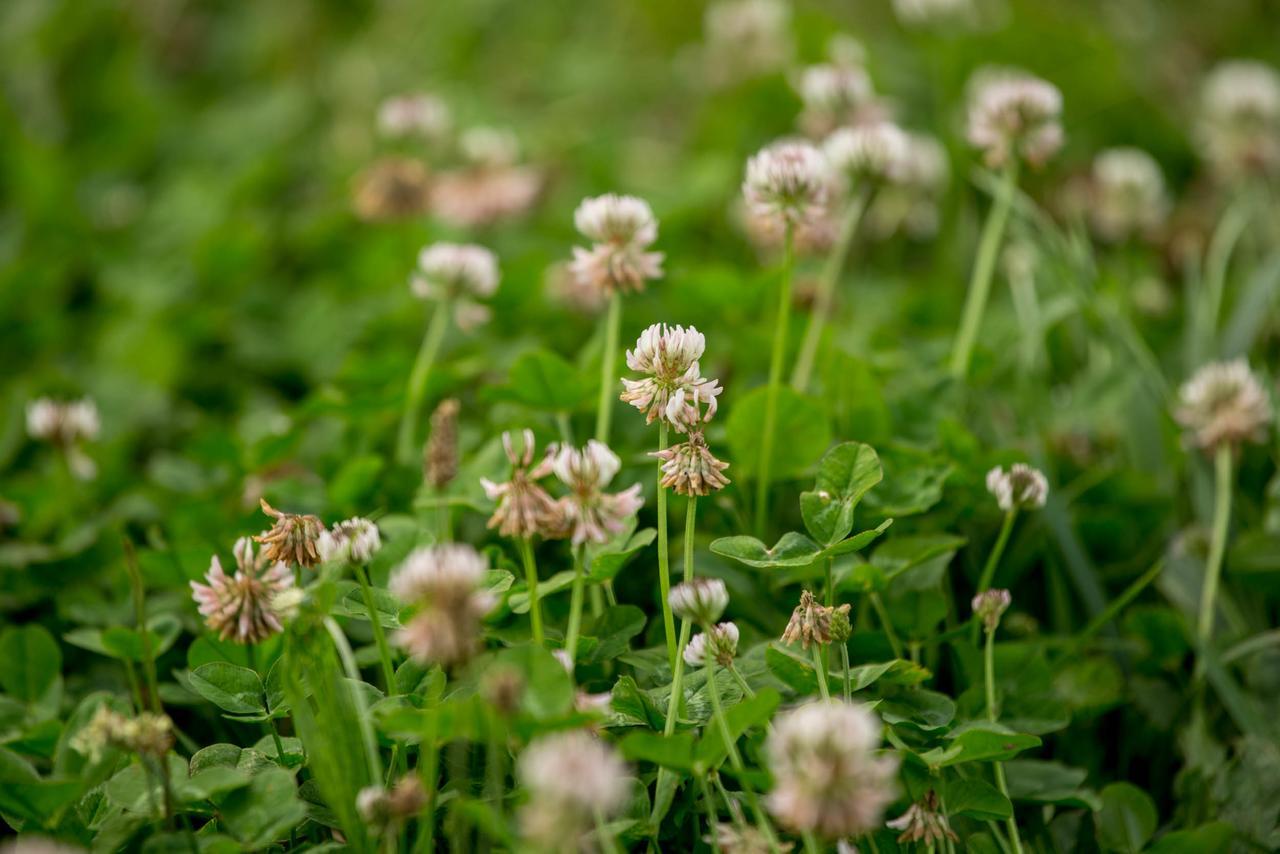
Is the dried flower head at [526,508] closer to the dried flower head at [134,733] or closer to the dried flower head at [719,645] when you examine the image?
the dried flower head at [719,645]

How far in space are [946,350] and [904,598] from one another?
0.55 meters

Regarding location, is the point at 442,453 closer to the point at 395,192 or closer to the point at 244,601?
the point at 244,601

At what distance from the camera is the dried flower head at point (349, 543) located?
86 cm

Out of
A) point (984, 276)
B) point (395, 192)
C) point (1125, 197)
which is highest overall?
point (395, 192)

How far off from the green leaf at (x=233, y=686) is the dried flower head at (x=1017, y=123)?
98cm

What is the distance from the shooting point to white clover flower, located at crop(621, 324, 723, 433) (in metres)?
0.87

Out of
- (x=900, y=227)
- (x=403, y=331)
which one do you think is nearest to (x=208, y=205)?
(x=403, y=331)

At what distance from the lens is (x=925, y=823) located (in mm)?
882

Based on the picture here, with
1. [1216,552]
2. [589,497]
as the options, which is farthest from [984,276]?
[589,497]

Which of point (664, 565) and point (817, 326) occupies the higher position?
point (817, 326)

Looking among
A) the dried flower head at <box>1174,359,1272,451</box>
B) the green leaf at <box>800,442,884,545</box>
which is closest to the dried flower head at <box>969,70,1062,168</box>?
the dried flower head at <box>1174,359,1272,451</box>

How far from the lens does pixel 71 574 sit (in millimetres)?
1284

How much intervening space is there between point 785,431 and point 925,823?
0.42 meters

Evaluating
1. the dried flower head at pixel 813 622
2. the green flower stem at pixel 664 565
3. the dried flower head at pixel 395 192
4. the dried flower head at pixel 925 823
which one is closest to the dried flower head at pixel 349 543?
the green flower stem at pixel 664 565
